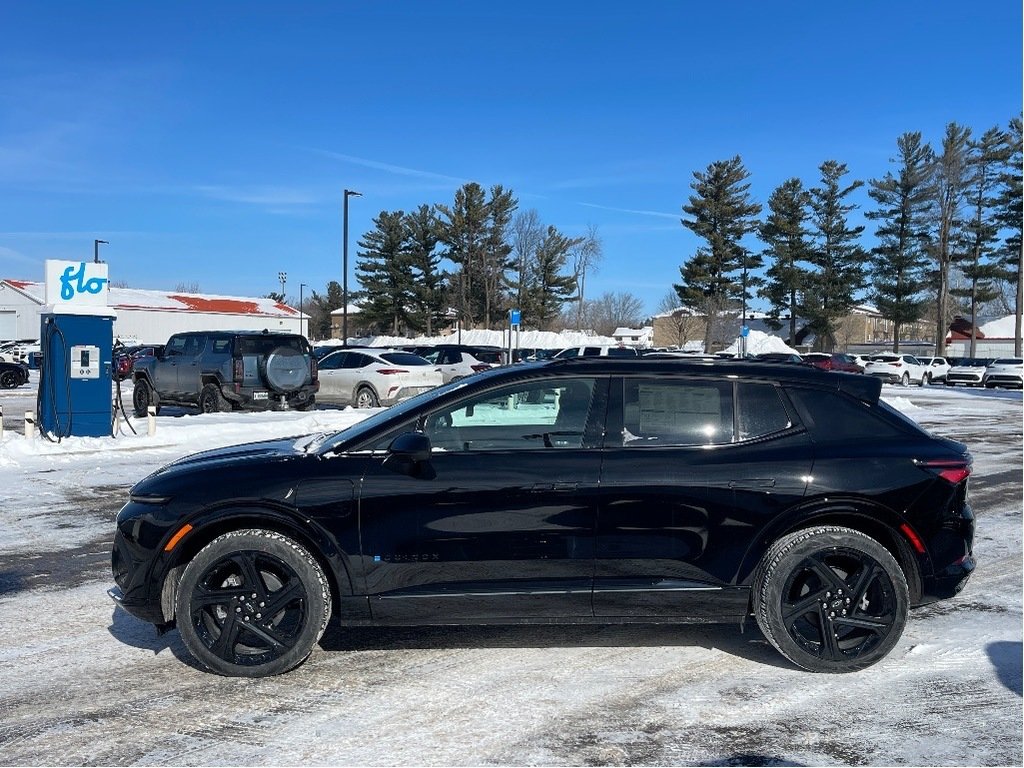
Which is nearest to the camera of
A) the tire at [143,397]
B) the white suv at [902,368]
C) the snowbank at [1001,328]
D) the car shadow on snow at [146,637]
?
the car shadow on snow at [146,637]

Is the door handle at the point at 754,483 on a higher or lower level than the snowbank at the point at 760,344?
lower

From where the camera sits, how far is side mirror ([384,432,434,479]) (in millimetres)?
4238

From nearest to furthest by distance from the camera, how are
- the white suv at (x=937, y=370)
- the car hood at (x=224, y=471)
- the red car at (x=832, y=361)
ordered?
the car hood at (x=224, y=471) → the red car at (x=832, y=361) → the white suv at (x=937, y=370)

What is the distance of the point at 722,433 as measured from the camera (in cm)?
457

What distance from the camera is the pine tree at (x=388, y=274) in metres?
68.2

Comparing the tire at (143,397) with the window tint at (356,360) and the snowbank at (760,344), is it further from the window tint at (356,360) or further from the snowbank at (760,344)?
the snowbank at (760,344)

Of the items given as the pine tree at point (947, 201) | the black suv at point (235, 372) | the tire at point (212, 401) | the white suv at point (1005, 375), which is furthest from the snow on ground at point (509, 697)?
the pine tree at point (947, 201)

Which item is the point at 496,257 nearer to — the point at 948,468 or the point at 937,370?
the point at 937,370

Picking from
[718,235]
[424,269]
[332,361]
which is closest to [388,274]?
[424,269]

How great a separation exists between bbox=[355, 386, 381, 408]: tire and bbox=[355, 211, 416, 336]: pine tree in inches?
1917

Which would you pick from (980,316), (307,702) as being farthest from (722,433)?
(980,316)

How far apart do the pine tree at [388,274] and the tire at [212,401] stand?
51465mm

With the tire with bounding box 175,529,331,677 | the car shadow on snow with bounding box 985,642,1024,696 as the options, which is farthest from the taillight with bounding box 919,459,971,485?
the tire with bounding box 175,529,331,677

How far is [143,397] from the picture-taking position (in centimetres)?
1805
